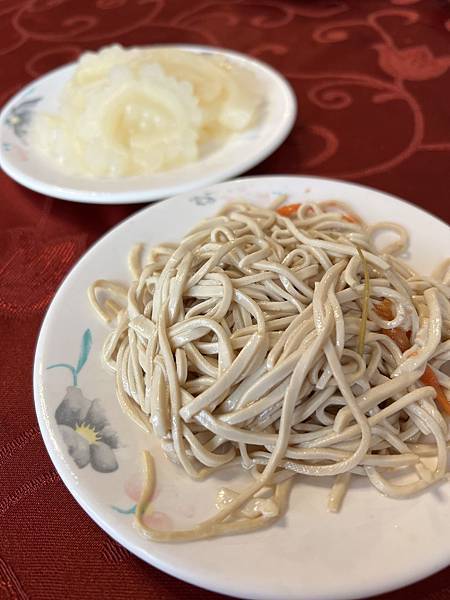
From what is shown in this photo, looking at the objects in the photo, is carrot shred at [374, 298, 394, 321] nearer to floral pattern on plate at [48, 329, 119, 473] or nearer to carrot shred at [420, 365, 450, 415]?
carrot shred at [420, 365, 450, 415]

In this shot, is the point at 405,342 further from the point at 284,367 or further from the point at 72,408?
the point at 72,408

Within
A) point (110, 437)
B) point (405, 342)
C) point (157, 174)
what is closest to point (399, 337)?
point (405, 342)

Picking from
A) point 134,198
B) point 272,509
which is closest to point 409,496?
point 272,509

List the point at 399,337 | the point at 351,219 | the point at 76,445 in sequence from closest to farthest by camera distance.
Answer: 1. the point at 76,445
2. the point at 399,337
3. the point at 351,219

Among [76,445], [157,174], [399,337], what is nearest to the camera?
[76,445]

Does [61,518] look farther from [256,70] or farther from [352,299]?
[256,70]

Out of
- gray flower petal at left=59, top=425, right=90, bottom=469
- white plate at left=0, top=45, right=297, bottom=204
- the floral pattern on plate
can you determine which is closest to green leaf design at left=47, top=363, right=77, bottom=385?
the floral pattern on plate
